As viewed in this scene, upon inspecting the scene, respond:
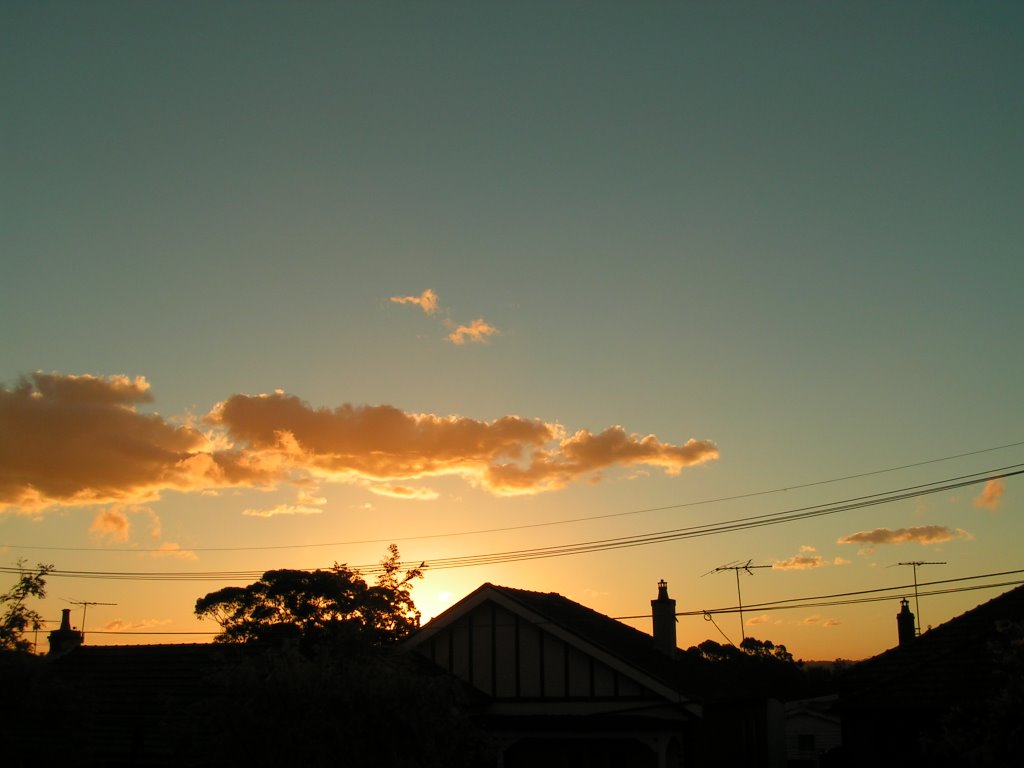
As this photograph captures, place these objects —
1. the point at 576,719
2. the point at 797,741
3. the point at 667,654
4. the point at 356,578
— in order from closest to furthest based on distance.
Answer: the point at 356,578, the point at 576,719, the point at 667,654, the point at 797,741

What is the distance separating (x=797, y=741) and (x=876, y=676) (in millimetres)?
35302

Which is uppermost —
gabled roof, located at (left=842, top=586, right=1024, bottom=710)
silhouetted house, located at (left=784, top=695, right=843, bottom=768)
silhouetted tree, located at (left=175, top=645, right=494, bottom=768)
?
gabled roof, located at (left=842, top=586, right=1024, bottom=710)

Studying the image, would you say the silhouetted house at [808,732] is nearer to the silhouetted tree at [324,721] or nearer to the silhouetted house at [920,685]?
the silhouetted house at [920,685]

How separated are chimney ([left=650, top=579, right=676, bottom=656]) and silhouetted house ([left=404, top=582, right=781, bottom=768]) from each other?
1.55 m

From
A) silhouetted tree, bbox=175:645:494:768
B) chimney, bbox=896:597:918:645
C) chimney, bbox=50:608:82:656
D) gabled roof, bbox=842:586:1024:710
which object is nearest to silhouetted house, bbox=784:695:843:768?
chimney, bbox=896:597:918:645

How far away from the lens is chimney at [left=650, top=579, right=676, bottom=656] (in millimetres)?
31078

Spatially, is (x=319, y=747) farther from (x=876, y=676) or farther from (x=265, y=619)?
(x=265, y=619)

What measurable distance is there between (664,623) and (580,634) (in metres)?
5.64

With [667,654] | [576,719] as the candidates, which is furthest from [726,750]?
[576,719]

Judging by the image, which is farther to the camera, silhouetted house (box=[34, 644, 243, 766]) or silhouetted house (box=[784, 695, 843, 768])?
silhouetted house (box=[784, 695, 843, 768])

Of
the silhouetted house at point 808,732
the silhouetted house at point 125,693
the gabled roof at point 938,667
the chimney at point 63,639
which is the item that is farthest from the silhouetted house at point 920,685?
the silhouetted house at point 808,732

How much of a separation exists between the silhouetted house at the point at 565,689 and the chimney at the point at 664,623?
1547 mm

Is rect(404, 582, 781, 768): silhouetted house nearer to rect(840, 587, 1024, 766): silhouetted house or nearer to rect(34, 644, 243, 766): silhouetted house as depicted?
rect(840, 587, 1024, 766): silhouetted house

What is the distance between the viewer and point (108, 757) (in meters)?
21.6
